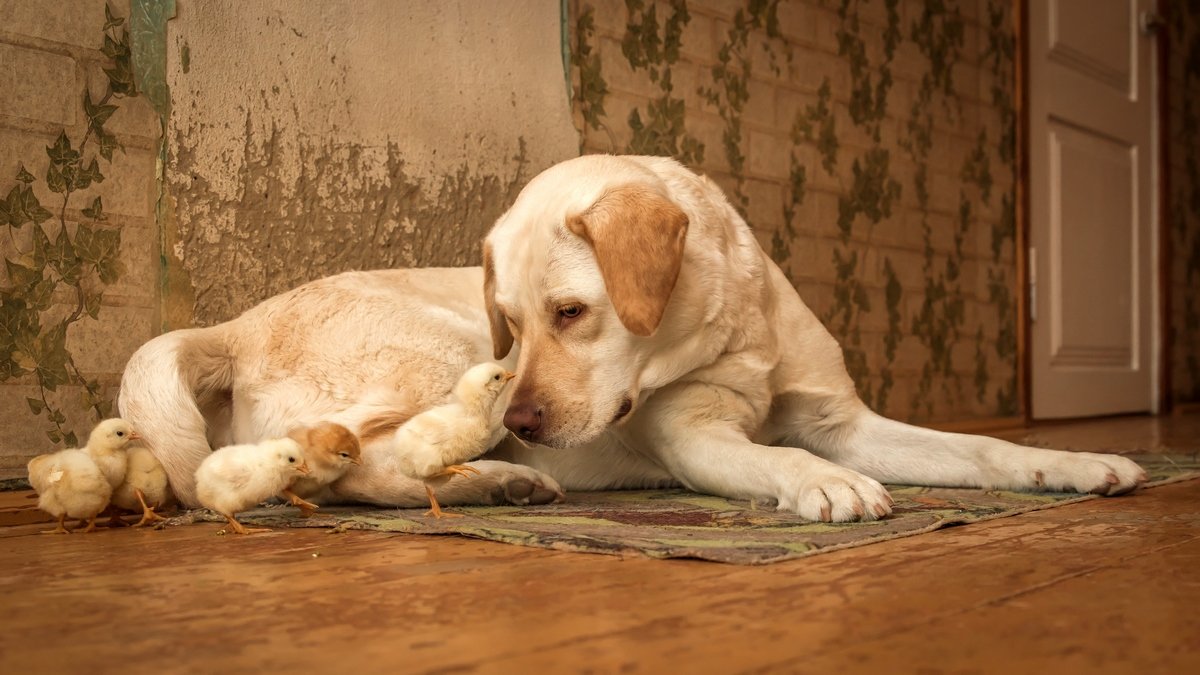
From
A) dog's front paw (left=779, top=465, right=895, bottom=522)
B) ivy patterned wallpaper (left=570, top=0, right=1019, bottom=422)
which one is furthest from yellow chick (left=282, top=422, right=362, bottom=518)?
ivy patterned wallpaper (left=570, top=0, right=1019, bottom=422)

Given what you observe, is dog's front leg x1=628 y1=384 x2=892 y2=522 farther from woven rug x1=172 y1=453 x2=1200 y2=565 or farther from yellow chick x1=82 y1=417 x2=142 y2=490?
yellow chick x1=82 y1=417 x2=142 y2=490

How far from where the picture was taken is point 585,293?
2.15m

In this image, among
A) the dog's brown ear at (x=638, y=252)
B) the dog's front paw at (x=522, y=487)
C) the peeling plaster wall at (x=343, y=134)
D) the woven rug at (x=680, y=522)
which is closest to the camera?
the woven rug at (x=680, y=522)

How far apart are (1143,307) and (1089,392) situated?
0.86 metres

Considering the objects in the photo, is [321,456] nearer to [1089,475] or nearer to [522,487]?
[522,487]

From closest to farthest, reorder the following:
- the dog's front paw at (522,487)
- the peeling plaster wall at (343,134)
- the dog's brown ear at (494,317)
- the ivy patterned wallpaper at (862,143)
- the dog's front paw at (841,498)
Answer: the dog's front paw at (841,498) → the dog's front paw at (522,487) → the dog's brown ear at (494,317) → the peeling plaster wall at (343,134) → the ivy patterned wallpaper at (862,143)

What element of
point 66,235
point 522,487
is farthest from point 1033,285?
point 66,235

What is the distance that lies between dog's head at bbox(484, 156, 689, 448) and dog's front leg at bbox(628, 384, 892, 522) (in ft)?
0.57

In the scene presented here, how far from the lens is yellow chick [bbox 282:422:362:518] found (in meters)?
2.05

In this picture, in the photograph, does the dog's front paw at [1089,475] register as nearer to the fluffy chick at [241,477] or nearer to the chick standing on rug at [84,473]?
the fluffy chick at [241,477]

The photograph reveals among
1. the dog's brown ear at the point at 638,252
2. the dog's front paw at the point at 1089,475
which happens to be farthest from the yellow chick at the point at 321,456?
the dog's front paw at the point at 1089,475

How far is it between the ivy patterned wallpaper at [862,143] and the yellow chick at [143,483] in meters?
1.91

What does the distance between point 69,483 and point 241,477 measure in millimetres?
317

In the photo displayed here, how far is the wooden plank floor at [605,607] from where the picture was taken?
1.01 meters
